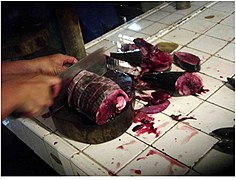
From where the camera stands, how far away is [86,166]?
167cm

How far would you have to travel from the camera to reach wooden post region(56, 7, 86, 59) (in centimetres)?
208

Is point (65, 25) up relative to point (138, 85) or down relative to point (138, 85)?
up

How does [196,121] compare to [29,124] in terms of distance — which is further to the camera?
[29,124]

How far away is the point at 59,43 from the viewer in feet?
11.2

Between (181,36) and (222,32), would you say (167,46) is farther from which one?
(222,32)

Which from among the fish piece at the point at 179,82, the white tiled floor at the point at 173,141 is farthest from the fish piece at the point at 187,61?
the fish piece at the point at 179,82

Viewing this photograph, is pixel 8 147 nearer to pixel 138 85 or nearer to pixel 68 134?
pixel 68 134

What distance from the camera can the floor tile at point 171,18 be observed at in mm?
2972

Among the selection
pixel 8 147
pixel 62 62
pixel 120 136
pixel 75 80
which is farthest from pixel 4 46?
pixel 120 136

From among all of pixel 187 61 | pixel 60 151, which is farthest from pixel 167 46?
pixel 60 151

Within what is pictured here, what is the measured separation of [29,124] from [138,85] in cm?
78

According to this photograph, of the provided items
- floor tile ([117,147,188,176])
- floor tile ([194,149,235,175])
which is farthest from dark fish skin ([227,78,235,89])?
floor tile ([117,147,188,176])

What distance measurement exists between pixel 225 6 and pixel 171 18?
0.55 metres

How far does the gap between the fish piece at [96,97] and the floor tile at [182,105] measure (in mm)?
350
